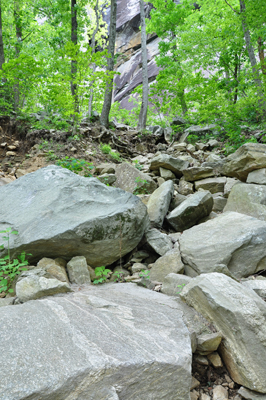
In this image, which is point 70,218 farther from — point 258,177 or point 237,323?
point 258,177

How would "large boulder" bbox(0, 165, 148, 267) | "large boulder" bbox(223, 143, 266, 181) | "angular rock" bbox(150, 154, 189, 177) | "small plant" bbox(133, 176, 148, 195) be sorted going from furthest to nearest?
"angular rock" bbox(150, 154, 189, 177)
"small plant" bbox(133, 176, 148, 195)
"large boulder" bbox(223, 143, 266, 181)
"large boulder" bbox(0, 165, 148, 267)

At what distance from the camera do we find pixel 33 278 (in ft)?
8.02

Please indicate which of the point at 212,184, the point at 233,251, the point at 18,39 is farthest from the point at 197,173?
the point at 18,39

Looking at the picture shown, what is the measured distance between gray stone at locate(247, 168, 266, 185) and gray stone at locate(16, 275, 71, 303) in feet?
14.3

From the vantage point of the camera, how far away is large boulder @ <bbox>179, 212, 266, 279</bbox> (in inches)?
126

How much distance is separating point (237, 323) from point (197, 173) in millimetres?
4586

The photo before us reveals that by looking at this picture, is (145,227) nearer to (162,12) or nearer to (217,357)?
(217,357)

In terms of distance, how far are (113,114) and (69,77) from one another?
463 inches

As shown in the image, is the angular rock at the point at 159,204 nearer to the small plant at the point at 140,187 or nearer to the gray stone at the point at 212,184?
the small plant at the point at 140,187

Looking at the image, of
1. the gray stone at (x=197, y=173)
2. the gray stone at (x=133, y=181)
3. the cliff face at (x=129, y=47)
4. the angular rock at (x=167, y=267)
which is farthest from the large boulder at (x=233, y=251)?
the cliff face at (x=129, y=47)

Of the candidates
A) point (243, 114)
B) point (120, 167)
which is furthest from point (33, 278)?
point (243, 114)

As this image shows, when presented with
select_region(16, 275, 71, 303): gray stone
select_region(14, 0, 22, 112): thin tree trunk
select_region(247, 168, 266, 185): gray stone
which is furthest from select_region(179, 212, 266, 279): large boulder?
select_region(14, 0, 22, 112): thin tree trunk

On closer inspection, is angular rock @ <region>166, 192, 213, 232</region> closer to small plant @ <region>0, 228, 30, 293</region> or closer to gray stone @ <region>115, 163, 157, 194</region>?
gray stone @ <region>115, 163, 157, 194</region>

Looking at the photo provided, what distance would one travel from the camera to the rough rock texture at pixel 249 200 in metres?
4.41
